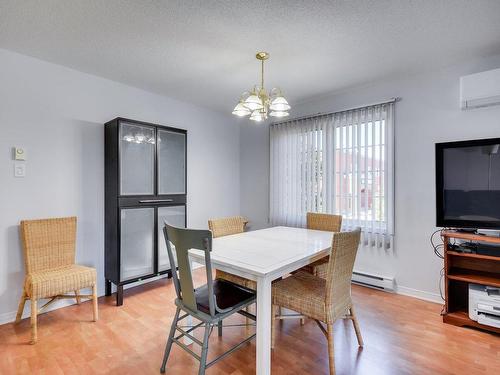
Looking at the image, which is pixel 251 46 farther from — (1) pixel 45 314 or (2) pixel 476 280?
(1) pixel 45 314

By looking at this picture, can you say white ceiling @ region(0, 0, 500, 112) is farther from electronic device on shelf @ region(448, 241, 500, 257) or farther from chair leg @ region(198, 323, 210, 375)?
chair leg @ region(198, 323, 210, 375)

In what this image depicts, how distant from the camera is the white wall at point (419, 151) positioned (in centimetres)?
270

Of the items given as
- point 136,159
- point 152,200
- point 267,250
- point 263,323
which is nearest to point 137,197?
point 152,200

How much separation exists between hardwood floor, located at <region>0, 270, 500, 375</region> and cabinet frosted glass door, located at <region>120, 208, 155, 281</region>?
413 mm

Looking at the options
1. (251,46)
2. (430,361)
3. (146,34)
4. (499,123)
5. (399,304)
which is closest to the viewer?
(430,361)

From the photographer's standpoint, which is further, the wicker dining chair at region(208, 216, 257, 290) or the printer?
the wicker dining chair at region(208, 216, 257, 290)

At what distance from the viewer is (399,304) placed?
9.04 ft

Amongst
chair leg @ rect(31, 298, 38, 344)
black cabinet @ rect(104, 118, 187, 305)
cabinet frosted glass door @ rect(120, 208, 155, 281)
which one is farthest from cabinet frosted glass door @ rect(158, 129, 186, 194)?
chair leg @ rect(31, 298, 38, 344)

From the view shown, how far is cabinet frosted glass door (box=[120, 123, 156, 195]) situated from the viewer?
2822 mm

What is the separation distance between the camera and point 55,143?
2672 millimetres

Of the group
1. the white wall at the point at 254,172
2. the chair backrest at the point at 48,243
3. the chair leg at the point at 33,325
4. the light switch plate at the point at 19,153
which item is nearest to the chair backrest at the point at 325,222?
the white wall at the point at 254,172

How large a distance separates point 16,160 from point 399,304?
12.8 feet

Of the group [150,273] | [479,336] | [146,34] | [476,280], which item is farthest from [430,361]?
[146,34]

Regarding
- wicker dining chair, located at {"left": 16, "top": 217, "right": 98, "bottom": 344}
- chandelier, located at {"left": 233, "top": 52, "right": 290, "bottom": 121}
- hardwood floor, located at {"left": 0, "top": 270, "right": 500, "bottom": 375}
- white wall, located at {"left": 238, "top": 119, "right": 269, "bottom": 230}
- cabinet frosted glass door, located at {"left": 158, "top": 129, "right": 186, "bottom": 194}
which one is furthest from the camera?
white wall, located at {"left": 238, "top": 119, "right": 269, "bottom": 230}
